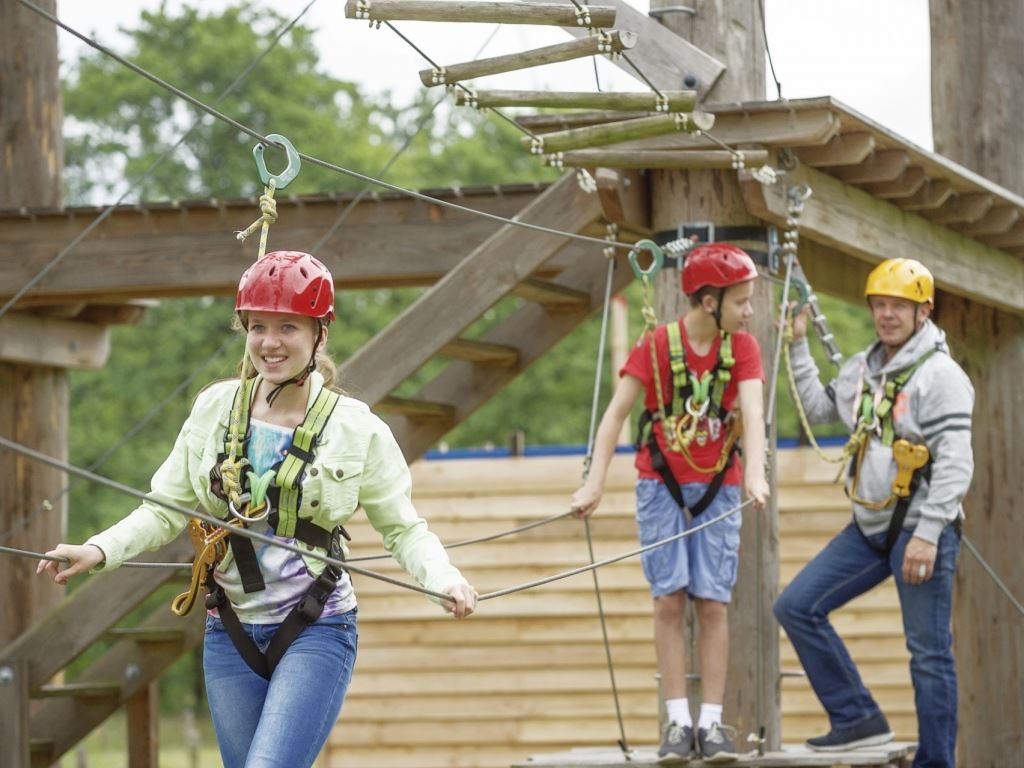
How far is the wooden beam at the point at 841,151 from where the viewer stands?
7254 millimetres

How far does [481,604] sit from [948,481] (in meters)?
6.55

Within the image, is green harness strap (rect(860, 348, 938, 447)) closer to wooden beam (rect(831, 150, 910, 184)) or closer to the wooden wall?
wooden beam (rect(831, 150, 910, 184))

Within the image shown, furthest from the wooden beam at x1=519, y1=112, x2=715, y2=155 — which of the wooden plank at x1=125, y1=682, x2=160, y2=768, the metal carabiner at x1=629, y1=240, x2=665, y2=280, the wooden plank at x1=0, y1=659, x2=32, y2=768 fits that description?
the wooden plank at x1=125, y1=682, x2=160, y2=768

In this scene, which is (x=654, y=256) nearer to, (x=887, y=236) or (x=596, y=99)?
(x=596, y=99)

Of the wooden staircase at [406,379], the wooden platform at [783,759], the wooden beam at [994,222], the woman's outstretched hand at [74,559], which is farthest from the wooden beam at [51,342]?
the woman's outstretched hand at [74,559]

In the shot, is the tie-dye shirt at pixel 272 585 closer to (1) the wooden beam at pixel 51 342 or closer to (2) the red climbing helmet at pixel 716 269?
(2) the red climbing helmet at pixel 716 269

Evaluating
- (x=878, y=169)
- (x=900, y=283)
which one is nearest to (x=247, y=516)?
(x=900, y=283)

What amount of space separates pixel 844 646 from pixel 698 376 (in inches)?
52.0

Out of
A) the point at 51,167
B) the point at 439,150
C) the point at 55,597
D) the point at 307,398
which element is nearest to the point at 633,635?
the point at 55,597

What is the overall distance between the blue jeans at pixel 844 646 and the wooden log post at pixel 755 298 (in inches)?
5.5

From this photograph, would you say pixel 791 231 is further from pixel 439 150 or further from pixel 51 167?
pixel 439 150

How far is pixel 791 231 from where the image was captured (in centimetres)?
744

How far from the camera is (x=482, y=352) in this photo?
356 inches

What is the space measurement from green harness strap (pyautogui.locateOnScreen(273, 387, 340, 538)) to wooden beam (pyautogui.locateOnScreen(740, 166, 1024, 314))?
117 inches
